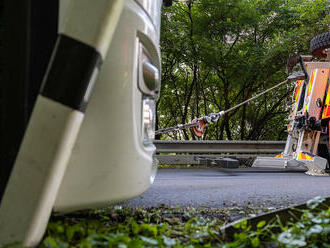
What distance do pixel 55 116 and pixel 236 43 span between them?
856 centimetres

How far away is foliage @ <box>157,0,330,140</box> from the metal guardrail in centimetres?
266

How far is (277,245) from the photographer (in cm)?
123

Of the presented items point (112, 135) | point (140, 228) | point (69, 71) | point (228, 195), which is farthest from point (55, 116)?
point (228, 195)

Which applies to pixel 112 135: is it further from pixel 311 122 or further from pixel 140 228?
pixel 311 122

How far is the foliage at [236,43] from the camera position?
26.7 ft

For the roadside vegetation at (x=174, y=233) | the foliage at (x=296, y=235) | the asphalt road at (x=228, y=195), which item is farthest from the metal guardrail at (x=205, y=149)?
the foliage at (x=296, y=235)

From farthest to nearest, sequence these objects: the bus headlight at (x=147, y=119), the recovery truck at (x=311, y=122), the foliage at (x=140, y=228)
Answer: the recovery truck at (x=311, y=122)
the bus headlight at (x=147, y=119)
the foliage at (x=140, y=228)

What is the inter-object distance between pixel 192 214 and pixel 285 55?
747 centimetres

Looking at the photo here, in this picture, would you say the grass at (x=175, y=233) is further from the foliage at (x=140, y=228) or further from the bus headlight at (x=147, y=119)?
the bus headlight at (x=147, y=119)

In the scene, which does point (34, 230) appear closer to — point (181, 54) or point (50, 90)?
point (50, 90)

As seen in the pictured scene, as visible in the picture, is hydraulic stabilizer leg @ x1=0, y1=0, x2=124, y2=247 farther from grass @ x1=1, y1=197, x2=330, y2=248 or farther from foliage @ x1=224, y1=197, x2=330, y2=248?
foliage @ x1=224, y1=197, x2=330, y2=248

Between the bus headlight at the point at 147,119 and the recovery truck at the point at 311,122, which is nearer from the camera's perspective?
the bus headlight at the point at 147,119

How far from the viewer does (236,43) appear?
8.78 meters

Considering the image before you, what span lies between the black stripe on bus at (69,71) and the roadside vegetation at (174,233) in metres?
0.51
